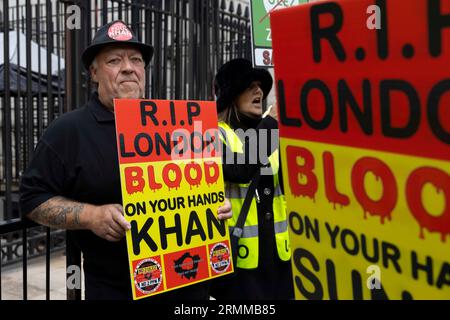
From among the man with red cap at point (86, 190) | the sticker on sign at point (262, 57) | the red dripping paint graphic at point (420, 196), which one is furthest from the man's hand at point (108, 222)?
the sticker on sign at point (262, 57)

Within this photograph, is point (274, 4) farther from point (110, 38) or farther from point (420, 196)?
point (420, 196)

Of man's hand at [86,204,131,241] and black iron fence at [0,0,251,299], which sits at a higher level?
black iron fence at [0,0,251,299]

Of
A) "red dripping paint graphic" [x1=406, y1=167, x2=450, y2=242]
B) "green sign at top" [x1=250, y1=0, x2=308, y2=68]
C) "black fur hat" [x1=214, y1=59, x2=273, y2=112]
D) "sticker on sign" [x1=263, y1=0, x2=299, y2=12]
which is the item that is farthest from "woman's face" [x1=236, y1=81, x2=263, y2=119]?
"red dripping paint graphic" [x1=406, y1=167, x2=450, y2=242]

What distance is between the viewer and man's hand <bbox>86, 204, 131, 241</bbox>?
213 cm

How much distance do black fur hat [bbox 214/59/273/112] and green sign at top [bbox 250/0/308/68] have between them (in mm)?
74

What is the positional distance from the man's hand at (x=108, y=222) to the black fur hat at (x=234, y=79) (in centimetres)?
115

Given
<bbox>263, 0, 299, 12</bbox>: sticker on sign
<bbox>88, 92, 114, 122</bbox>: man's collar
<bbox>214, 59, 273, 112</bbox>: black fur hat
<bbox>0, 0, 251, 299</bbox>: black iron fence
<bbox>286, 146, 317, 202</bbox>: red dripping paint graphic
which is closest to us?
<bbox>286, 146, 317, 202</bbox>: red dripping paint graphic

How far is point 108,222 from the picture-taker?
214 centimetres

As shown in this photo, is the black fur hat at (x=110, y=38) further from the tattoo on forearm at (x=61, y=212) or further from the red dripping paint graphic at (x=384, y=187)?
the red dripping paint graphic at (x=384, y=187)

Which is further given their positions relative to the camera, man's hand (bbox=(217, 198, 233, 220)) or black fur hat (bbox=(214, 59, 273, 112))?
black fur hat (bbox=(214, 59, 273, 112))

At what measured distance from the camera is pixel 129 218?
2152mm

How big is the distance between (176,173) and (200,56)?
3798 millimetres

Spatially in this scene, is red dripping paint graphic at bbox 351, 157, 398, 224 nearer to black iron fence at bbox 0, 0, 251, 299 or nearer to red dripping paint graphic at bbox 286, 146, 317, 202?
red dripping paint graphic at bbox 286, 146, 317, 202

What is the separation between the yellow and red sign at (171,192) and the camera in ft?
7.21
